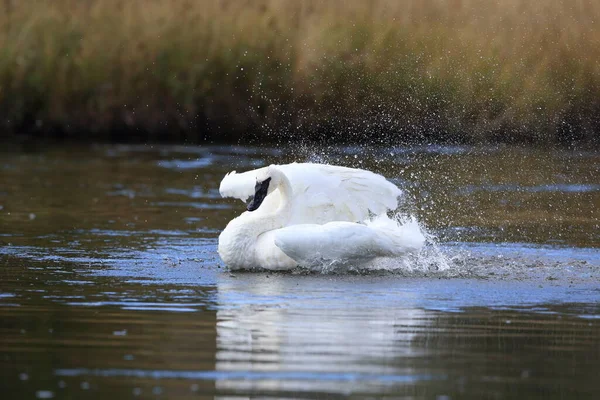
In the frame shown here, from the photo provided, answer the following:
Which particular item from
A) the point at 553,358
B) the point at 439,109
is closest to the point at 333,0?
the point at 439,109

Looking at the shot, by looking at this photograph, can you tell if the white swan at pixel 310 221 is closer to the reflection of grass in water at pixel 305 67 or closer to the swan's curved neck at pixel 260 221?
the swan's curved neck at pixel 260 221

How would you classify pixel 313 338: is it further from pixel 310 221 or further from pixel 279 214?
pixel 310 221

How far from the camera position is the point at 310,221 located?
12.0m

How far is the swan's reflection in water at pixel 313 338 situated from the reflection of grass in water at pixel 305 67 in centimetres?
1189

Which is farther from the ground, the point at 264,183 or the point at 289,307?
the point at 264,183

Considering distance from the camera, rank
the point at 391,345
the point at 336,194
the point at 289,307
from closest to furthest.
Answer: the point at 391,345
the point at 289,307
the point at 336,194

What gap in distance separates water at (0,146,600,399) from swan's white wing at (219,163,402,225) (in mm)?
783

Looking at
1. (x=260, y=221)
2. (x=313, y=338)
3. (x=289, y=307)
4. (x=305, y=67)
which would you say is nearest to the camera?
(x=313, y=338)

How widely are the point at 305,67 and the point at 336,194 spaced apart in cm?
1113

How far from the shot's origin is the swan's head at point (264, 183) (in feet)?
38.2

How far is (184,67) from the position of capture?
942 inches

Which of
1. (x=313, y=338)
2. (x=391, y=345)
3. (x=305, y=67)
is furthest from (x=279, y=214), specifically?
(x=305, y=67)

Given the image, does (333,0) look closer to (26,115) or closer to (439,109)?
(439,109)

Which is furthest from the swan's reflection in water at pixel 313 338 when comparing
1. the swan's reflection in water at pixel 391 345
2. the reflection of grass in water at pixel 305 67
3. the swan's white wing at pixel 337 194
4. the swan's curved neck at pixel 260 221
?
the reflection of grass in water at pixel 305 67
